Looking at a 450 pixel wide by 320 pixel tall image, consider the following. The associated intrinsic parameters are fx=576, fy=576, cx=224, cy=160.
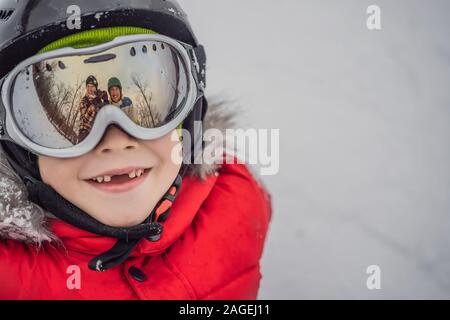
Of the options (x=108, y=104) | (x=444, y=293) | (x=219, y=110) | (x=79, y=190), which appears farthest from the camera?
(x=444, y=293)

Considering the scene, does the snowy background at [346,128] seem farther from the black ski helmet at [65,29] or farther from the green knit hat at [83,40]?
the green knit hat at [83,40]

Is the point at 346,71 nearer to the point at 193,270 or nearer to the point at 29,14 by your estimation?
the point at 193,270

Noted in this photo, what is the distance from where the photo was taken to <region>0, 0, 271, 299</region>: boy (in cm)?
166

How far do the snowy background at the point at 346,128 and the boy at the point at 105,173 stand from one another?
1.90ft

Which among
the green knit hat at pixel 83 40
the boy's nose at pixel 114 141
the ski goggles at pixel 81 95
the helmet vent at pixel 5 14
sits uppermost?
the helmet vent at pixel 5 14

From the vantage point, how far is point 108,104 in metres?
1.65

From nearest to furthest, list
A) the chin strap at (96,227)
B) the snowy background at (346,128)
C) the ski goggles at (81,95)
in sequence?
the ski goggles at (81,95), the chin strap at (96,227), the snowy background at (346,128)

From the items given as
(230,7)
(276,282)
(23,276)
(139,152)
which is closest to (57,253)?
(23,276)

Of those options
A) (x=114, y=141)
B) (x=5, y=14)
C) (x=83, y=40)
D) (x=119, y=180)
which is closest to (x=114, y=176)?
(x=119, y=180)

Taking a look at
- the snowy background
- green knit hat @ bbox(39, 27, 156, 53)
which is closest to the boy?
green knit hat @ bbox(39, 27, 156, 53)

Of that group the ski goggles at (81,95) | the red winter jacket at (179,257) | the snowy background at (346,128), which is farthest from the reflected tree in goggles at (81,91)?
the snowy background at (346,128)

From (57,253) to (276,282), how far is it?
1.04m

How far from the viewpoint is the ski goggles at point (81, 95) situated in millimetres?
1641

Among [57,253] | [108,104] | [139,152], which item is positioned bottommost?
[57,253]
